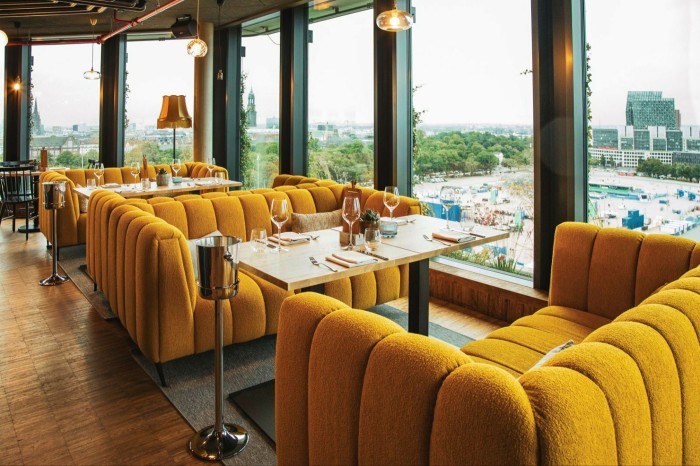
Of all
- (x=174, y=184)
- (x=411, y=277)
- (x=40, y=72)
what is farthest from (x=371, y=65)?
(x=40, y=72)

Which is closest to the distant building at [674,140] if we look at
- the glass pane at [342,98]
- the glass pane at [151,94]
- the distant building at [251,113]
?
the glass pane at [342,98]

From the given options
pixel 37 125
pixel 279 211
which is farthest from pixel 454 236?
pixel 37 125

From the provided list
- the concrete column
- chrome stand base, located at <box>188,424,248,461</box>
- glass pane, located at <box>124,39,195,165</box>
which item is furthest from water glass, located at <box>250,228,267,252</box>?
glass pane, located at <box>124,39,195,165</box>

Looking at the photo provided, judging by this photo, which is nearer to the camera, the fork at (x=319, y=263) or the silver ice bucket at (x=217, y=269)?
the silver ice bucket at (x=217, y=269)

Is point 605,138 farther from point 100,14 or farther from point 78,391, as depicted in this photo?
point 100,14

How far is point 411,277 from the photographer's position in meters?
3.20

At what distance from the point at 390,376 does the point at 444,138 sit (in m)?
4.13

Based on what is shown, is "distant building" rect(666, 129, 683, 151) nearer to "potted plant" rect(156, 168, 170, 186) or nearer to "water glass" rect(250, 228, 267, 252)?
"water glass" rect(250, 228, 267, 252)

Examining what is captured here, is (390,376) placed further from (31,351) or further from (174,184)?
(174,184)

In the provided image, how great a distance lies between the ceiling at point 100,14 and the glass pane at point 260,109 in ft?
1.65

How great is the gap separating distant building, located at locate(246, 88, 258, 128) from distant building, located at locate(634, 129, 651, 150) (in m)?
5.73

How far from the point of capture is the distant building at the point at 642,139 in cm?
354

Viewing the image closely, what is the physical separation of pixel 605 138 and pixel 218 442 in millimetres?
3273

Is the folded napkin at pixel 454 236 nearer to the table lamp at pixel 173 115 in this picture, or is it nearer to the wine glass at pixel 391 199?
the wine glass at pixel 391 199
